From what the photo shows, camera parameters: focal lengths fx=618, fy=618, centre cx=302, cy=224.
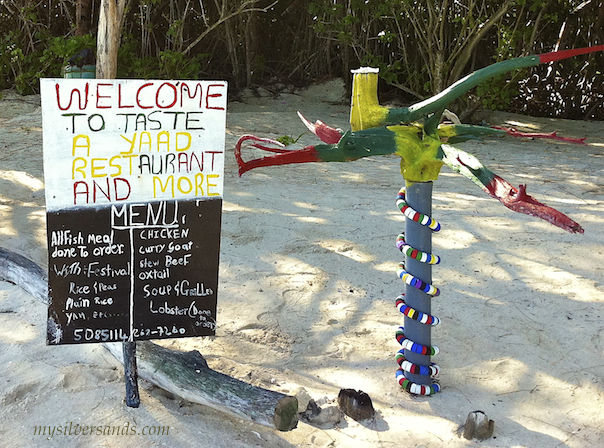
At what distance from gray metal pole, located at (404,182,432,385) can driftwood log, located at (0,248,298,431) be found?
0.60 m

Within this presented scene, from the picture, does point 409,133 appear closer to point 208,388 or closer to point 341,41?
point 208,388

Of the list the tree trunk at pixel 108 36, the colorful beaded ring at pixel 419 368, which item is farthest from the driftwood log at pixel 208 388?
the tree trunk at pixel 108 36

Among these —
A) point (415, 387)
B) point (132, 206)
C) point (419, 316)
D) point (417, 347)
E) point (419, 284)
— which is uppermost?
point (132, 206)

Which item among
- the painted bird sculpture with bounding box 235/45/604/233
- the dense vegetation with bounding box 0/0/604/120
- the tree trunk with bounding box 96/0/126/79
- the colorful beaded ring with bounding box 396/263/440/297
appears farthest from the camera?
the dense vegetation with bounding box 0/0/604/120

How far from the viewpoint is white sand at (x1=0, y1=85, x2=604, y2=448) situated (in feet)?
6.69

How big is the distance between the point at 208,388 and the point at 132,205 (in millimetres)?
638

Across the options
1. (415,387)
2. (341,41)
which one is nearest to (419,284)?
(415,387)

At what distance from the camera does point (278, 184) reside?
4.94 meters

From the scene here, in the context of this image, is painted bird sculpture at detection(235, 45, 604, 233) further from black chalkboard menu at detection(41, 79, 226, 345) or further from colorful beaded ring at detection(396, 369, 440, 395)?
colorful beaded ring at detection(396, 369, 440, 395)

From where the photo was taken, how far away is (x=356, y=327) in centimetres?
280

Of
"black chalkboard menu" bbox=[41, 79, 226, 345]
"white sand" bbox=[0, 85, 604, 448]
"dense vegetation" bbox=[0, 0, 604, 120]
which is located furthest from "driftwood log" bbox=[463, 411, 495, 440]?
"dense vegetation" bbox=[0, 0, 604, 120]

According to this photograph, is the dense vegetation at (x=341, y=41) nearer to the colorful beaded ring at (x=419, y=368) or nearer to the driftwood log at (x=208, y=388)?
the colorful beaded ring at (x=419, y=368)

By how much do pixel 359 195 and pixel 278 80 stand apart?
599cm

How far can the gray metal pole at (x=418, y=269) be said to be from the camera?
7.09 ft
